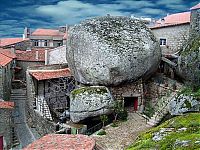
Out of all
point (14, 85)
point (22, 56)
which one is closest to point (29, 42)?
point (22, 56)

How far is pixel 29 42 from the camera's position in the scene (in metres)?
63.9

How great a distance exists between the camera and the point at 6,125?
91.9 feet

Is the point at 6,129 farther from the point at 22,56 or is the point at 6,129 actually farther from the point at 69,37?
the point at 22,56

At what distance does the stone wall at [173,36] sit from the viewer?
33644 millimetres

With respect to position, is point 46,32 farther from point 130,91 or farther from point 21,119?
point 130,91

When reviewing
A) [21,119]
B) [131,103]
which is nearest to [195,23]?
[131,103]

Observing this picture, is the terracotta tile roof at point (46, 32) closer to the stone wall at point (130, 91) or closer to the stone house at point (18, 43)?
the stone house at point (18, 43)

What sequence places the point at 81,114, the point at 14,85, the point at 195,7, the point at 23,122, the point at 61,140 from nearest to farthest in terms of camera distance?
the point at 61,140, the point at 81,114, the point at 195,7, the point at 23,122, the point at 14,85

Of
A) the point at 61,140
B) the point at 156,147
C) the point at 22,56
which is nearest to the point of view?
the point at 156,147

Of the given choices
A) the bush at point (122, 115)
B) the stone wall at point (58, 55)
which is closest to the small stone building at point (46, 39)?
the stone wall at point (58, 55)

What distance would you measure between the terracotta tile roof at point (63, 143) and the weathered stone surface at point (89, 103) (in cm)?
574

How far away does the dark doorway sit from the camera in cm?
3002

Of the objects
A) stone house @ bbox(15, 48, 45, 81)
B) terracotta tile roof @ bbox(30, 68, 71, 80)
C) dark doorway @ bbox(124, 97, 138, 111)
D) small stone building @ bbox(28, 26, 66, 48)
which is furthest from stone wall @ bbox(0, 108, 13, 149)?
small stone building @ bbox(28, 26, 66, 48)

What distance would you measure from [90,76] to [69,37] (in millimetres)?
4647
